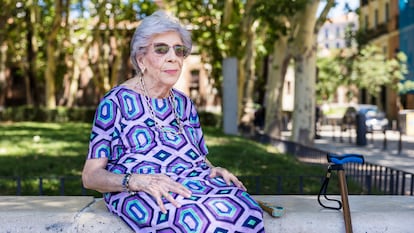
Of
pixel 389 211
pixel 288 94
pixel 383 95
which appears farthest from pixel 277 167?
pixel 288 94

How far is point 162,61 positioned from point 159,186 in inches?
26.8

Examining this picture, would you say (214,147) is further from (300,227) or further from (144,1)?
(144,1)

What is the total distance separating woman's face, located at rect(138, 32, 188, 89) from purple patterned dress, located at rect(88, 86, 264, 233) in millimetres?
113

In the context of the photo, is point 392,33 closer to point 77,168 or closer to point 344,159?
point 77,168

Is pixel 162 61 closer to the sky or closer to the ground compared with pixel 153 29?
closer to the ground

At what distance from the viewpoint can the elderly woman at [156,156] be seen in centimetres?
332

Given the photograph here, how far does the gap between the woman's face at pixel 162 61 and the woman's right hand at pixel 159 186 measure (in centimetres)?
54

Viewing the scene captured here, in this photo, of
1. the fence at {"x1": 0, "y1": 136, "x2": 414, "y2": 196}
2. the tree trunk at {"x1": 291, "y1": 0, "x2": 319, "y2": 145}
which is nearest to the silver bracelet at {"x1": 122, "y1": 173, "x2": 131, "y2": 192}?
the fence at {"x1": 0, "y1": 136, "x2": 414, "y2": 196}

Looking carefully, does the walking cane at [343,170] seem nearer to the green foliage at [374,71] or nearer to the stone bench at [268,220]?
the stone bench at [268,220]

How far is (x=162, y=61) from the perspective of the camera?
366cm

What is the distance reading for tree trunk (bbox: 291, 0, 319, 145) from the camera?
1908cm

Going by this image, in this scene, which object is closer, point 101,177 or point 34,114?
point 101,177

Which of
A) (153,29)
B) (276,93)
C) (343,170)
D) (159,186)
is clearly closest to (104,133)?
(159,186)

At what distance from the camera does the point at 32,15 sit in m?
38.8
